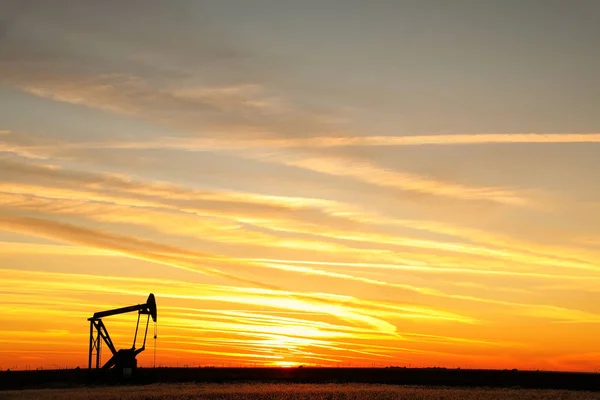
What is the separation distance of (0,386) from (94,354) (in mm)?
9502

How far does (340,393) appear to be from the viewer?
207 ft

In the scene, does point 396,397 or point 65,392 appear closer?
point 396,397

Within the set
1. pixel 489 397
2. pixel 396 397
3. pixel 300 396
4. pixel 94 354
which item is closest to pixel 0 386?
pixel 94 354

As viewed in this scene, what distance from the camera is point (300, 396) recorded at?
5791 centimetres

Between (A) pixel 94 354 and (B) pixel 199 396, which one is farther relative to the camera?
(A) pixel 94 354

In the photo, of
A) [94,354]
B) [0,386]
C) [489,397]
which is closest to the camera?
[489,397]

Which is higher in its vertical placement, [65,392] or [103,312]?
[103,312]

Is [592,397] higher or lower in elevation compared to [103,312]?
lower

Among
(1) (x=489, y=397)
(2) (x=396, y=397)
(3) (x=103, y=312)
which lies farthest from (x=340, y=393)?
(3) (x=103, y=312)

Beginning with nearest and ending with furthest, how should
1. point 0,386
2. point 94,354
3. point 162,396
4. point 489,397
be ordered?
point 162,396
point 489,397
point 0,386
point 94,354

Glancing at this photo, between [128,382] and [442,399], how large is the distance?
32999 millimetres

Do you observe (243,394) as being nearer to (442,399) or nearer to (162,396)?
(162,396)

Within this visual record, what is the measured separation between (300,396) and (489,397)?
50.3 ft

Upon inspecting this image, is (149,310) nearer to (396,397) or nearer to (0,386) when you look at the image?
(0,386)
